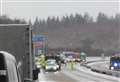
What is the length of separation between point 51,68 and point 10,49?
45.9 m

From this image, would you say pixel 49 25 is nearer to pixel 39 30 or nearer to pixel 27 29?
pixel 39 30

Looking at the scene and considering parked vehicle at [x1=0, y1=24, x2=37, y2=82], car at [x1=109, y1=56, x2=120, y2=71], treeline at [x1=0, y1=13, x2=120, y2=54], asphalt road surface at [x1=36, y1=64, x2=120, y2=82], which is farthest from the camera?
treeline at [x1=0, y1=13, x2=120, y2=54]

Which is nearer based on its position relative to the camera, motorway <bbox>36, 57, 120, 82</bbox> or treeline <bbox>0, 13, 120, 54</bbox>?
motorway <bbox>36, 57, 120, 82</bbox>

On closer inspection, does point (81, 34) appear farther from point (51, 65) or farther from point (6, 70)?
point (6, 70)

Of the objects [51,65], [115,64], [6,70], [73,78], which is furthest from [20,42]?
[115,64]

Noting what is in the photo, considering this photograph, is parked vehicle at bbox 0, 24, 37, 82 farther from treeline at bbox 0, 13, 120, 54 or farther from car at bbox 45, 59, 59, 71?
treeline at bbox 0, 13, 120, 54

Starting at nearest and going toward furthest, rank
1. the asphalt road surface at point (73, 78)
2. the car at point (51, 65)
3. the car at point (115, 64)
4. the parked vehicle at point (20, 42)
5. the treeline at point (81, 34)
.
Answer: the parked vehicle at point (20, 42), the asphalt road surface at point (73, 78), the car at point (51, 65), the car at point (115, 64), the treeline at point (81, 34)

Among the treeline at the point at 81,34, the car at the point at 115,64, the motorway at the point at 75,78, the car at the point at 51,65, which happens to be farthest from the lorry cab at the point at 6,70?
the treeline at the point at 81,34

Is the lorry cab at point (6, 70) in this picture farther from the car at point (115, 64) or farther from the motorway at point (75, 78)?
the car at point (115, 64)

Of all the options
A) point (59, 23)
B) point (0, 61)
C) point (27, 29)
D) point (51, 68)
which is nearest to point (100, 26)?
point (59, 23)

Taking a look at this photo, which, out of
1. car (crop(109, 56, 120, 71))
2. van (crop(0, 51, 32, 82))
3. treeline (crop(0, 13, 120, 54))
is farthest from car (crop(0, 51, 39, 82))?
treeline (crop(0, 13, 120, 54))

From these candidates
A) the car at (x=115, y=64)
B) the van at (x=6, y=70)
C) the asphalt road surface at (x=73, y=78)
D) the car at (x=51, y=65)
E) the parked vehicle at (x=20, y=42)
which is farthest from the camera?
the car at (x=115, y=64)

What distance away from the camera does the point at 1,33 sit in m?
14.4

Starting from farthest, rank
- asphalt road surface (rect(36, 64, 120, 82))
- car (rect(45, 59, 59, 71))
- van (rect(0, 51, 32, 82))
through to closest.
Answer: car (rect(45, 59, 59, 71)) < asphalt road surface (rect(36, 64, 120, 82)) < van (rect(0, 51, 32, 82))
